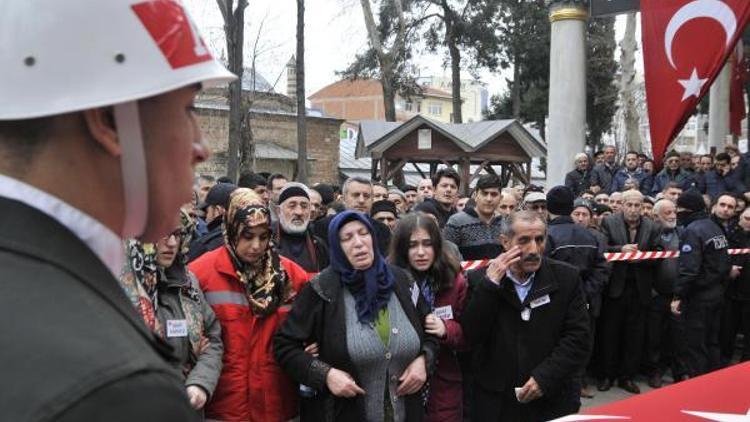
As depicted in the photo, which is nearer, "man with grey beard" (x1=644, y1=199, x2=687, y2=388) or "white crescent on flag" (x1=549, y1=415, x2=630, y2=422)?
"white crescent on flag" (x1=549, y1=415, x2=630, y2=422)

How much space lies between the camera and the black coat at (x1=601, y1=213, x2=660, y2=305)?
757 centimetres

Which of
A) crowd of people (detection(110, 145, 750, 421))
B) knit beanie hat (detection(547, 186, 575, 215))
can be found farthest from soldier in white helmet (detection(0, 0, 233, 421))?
knit beanie hat (detection(547, 186, 575, 215))

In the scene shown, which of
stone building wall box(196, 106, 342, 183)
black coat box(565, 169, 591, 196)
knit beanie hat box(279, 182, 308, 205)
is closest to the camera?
knit beanie hat box(279, 182, 308, 205)

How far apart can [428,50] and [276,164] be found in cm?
1177

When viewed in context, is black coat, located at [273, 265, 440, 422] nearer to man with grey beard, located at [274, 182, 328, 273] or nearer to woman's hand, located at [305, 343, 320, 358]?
woman's hand, located at [305, 343, 320, 358]

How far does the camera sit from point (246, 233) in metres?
3.94

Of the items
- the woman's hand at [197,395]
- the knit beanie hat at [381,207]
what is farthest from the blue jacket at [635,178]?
the woman's hand at [197,395]

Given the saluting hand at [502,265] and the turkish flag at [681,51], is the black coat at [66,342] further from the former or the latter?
the turkish flag at [681,51]

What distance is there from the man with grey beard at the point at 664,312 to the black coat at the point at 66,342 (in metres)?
7.46

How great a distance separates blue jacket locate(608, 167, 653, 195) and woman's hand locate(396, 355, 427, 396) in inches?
332

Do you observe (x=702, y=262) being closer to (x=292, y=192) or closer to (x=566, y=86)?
(x=292, y=192)

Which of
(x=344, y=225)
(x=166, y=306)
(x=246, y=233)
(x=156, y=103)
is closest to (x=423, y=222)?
(x=344, y=225)

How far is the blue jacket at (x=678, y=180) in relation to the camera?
39.2ft

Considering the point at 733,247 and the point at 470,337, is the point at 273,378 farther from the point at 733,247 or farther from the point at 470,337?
the point at 733,247
